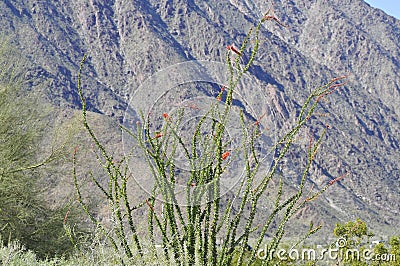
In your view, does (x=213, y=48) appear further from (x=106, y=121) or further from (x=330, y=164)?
(x=106, y=121)

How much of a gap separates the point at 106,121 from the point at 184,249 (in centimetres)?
6447

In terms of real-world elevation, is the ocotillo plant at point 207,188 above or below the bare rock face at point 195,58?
below

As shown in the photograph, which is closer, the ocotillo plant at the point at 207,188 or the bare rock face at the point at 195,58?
the ocotillo plant at the point at 207,188

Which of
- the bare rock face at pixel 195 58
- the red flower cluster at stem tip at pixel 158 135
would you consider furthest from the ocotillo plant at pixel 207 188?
the bare rock face at pixel 195 58

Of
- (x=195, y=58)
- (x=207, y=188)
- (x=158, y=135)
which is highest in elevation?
(x=195, y=58)

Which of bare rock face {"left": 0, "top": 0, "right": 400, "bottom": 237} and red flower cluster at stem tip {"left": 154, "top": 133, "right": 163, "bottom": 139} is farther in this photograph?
bare rock face {"left": 0, "top": 0, "right": 400, "bottom": 237}

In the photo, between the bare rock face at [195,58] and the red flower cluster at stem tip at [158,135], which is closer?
the red flower cluster at stem tip at [158,135]

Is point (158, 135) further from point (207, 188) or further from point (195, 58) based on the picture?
point (195, 58)

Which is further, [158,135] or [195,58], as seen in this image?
[195,58]

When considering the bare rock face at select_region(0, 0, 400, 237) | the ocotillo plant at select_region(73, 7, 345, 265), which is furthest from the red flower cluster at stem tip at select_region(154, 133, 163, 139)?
the bare rock face at select_region(0, 0, 400, 237)

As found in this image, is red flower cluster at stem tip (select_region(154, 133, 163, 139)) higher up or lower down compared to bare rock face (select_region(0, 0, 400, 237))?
lower down

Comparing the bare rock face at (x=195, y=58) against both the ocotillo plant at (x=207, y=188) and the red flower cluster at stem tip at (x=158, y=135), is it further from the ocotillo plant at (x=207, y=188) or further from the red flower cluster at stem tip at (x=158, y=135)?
the red flower cluster at stem tip at (x=158, y=135)

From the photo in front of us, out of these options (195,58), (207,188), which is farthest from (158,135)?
(195,58)

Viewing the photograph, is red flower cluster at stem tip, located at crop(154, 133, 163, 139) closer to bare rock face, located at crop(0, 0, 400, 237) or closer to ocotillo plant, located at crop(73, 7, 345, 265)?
ocotillo plant, located at crop(73, 7, 345, 265)
